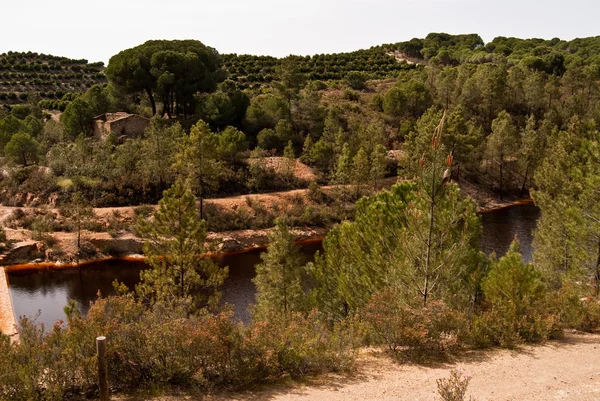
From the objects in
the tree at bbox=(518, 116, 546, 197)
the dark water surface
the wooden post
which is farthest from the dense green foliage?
the dark water surface

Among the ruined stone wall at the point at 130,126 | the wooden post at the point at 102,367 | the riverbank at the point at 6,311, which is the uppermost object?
the ruined stone wall at the point at 130,126

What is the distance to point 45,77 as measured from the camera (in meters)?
85.9

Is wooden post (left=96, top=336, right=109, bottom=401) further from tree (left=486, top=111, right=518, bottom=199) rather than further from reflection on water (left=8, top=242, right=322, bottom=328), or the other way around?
tree (left=486, top=111, right=518, bottom=199)

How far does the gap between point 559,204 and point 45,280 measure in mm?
32080

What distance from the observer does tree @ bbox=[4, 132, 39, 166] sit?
4712 cm

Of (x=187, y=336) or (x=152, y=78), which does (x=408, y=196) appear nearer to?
(x=187, y=336)

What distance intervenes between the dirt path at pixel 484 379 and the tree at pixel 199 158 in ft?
95.0

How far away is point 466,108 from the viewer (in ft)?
216

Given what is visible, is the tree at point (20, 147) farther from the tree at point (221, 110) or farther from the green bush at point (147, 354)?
the green bush at point (147, 354)

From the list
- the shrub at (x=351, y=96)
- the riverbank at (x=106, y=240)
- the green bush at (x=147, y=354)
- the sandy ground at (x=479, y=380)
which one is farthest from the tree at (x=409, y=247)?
the shrub at (x=351, y=96)

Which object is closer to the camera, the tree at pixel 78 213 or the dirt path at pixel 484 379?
the dirt path at pixel 484 379

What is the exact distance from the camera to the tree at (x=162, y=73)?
53.1 metres

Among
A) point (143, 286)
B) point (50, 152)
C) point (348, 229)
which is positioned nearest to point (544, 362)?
point (348, 229)

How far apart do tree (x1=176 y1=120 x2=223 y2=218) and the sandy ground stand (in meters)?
28.9
